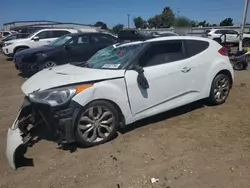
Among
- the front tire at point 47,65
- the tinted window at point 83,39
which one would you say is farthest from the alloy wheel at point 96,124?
the tinted window at point 83,39

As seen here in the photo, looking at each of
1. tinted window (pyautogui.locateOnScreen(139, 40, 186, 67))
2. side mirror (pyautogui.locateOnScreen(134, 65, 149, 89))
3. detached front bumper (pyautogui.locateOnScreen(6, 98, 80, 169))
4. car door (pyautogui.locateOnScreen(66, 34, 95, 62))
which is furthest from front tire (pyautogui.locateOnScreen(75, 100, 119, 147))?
car door (pyautogui.locateOnScreen(66, 34, 95, 62))

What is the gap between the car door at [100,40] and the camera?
402 inches

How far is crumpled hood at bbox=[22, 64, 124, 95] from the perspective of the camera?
3.58 m

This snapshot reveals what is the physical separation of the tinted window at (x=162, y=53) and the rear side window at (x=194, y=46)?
0.15 m

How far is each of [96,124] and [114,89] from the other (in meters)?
0.58

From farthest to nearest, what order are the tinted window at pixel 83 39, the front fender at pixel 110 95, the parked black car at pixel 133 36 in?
the tinted window at pixel 83 39 → the parked black car at pixel 133 36 → the front fender at pixel 110 95

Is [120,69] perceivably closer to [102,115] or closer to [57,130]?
[102,115]

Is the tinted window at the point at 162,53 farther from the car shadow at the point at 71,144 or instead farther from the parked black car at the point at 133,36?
the car shadow at the point at 71,144

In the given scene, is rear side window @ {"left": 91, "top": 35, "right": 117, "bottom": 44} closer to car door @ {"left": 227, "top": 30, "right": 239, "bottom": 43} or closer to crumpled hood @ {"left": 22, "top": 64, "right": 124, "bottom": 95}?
crumpled hood @ {"left": 22, "top": 64, "right": 124, "bottom": 95}

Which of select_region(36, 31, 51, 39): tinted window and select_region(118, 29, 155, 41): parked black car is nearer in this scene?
select_region(118, 29, 155, 41): parked black car

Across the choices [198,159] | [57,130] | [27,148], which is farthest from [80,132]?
[198,159]

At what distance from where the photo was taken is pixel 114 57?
171 inches

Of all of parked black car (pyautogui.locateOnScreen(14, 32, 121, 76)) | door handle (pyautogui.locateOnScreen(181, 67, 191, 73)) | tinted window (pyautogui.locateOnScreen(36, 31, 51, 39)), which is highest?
tinted window (pyautogui.locateOnScreen(36, 31, 51, 39))

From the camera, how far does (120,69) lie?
393 cm
